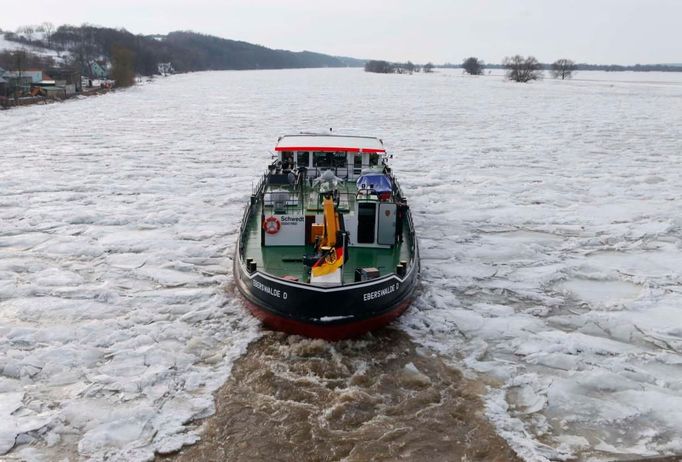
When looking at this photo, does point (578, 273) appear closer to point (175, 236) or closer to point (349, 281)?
point (349, 281)

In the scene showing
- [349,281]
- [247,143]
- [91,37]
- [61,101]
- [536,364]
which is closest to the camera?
[536,364]

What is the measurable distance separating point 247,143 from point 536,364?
2899 cm

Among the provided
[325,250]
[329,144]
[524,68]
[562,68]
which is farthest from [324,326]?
[562,68]

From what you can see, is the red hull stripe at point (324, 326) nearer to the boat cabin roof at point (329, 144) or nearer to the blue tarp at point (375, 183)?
the blue tarp at point (375, 183)

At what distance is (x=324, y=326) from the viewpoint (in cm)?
1123

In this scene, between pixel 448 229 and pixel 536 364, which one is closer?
pixel 536 364

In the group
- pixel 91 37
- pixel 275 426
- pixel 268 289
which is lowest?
pixel 275 426

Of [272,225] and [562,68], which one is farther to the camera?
[562,68]

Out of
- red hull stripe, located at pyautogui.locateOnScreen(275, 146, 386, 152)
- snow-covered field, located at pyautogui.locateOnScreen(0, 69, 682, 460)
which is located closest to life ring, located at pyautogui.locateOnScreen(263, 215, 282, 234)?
snow-covered field, located at pyautogui.locateOnScreen(0, 69, 682, 460)

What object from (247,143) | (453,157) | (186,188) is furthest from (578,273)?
(247,143)

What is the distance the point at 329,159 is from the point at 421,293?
673cm

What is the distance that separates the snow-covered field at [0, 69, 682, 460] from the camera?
9.27 m

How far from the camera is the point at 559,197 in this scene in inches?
920

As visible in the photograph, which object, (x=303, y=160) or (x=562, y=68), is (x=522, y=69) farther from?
(x=303, y=160)
